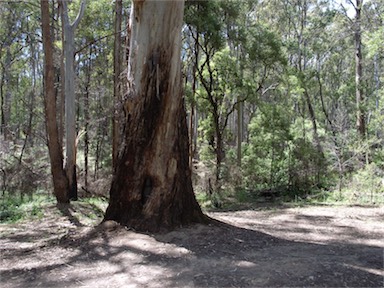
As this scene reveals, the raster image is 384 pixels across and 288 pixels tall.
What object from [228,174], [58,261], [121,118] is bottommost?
[58,261]

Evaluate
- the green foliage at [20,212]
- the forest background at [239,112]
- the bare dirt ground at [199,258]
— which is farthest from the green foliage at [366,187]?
the green foliage at [20,212]

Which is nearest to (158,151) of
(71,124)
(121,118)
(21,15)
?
(121,118)

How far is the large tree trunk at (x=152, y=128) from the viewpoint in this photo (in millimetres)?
5895

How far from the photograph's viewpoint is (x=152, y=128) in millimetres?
5941

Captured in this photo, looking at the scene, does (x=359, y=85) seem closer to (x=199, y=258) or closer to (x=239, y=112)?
(x=239, y=112)

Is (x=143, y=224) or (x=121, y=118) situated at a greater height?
(x=121, y=118)

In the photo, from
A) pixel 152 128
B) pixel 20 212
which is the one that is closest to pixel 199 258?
pixel 152 128

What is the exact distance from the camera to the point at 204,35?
51.7 feet

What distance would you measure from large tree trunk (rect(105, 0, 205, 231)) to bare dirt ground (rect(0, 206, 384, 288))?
0.44 metres

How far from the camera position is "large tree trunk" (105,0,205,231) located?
232 inches

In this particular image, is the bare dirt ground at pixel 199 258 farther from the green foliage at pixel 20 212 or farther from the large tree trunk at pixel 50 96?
the large tree trunk at pixel 50 96

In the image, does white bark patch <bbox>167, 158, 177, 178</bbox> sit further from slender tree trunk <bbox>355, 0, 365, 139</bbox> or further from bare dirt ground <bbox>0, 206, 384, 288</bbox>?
slender tree trunk <bbox>355, 0, 365, 139</bbox>

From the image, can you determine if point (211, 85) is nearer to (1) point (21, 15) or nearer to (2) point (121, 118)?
(2) point (121, 118)

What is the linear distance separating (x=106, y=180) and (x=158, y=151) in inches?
437
